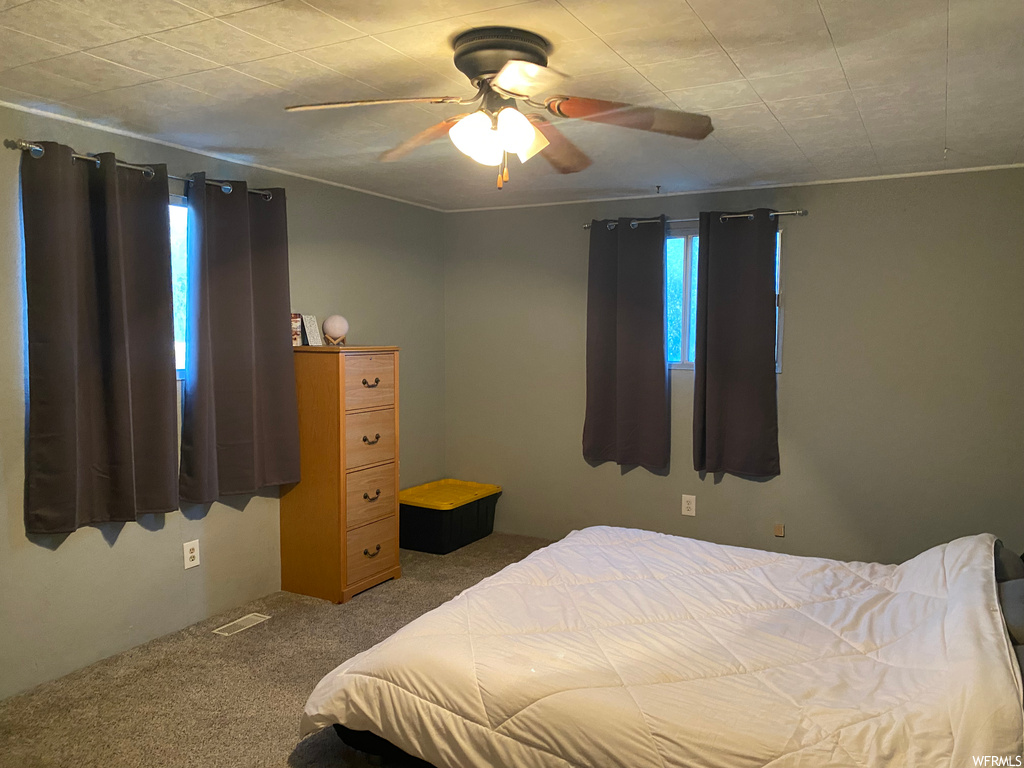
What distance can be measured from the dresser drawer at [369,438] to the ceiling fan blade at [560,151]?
162 cm

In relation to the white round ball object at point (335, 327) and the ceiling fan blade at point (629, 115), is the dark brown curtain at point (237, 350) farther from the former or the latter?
the ceiling fan blade at point (629, 115)

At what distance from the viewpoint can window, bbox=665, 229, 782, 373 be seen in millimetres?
4480

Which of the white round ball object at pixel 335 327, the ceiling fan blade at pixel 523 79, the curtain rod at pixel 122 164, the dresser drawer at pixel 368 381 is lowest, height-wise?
the dresser drawer at pixel 368 381

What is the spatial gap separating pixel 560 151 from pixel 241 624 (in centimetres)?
A: 262

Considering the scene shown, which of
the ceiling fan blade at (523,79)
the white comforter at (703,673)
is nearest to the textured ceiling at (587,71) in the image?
the ceiling fan blade at (523,79)

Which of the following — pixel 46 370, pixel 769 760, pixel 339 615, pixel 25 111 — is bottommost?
pixel 339 615

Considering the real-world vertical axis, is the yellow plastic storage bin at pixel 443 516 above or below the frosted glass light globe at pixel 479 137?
below

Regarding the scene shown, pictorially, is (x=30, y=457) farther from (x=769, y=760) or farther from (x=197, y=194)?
(x=769, y=760)

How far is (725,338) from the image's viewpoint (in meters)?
4.25

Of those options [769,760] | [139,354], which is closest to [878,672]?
[769,760]

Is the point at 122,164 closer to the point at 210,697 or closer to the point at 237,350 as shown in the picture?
the point at 237,350

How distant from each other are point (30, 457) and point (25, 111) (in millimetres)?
1316

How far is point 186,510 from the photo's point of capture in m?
3.45

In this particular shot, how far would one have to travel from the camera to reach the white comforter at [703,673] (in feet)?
5.63
